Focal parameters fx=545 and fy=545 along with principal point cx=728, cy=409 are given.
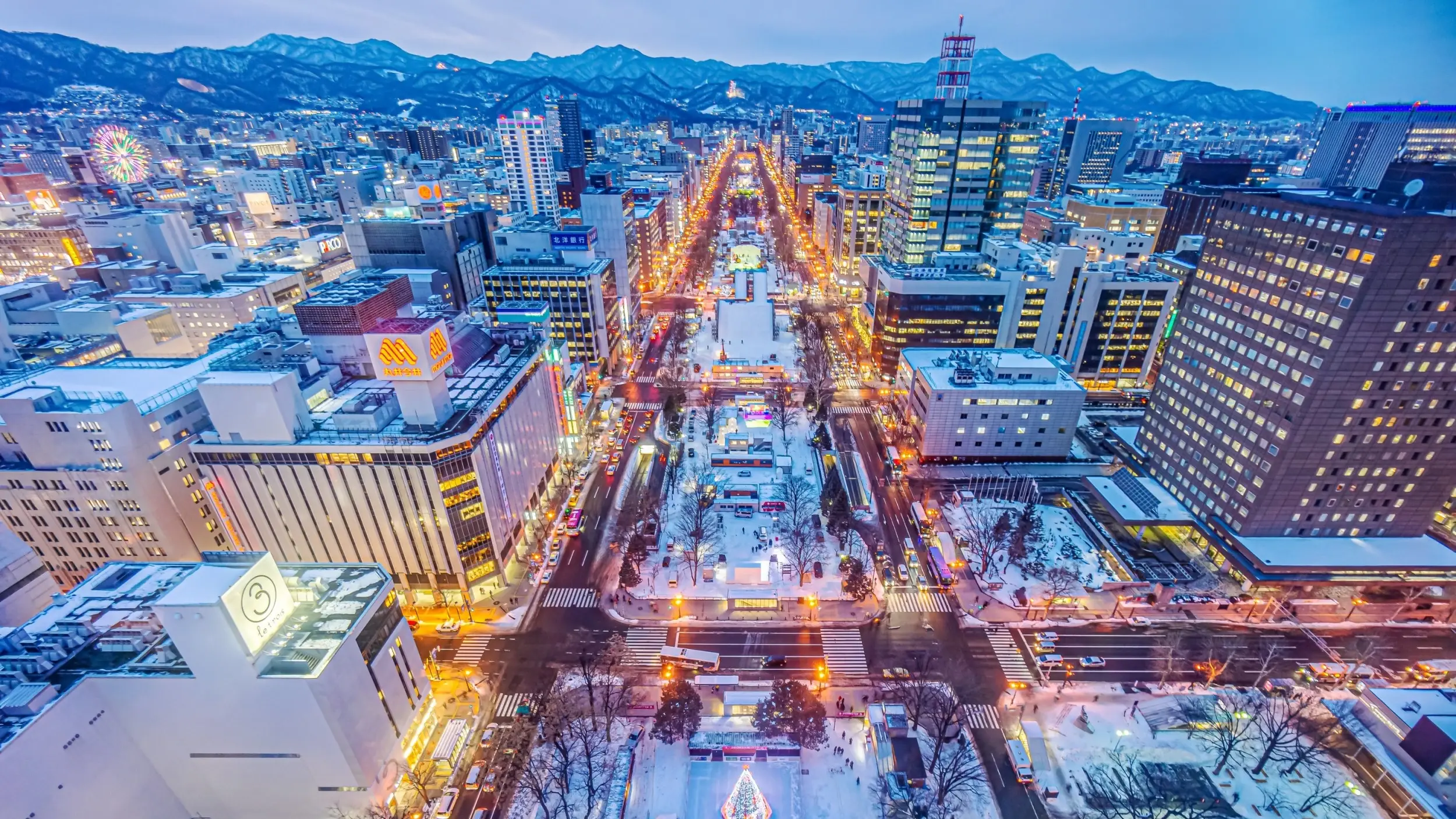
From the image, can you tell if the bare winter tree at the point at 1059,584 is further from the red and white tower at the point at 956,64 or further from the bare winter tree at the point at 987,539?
the red and white tower at the point at 956,64

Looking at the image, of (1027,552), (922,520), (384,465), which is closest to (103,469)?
(384,465)

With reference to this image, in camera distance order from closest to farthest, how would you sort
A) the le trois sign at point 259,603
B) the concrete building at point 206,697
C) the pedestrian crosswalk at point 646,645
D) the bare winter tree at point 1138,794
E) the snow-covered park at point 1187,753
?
1. the concrete building at point 206,697
2. the le trois sign at point 259,603
3. the bare winter tree at point 1138,794
4. the snow-covered park at point 1187,753
5. the pedestrian crosswalk at point 646,645

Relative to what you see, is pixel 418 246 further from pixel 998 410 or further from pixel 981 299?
pixel 998 410

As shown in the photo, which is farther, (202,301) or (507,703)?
(202,301)

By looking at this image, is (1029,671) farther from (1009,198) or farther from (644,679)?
(1009,198)

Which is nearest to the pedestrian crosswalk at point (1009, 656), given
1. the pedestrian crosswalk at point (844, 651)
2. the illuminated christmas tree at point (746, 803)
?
the pedestrian crosswalk at point (844, 651)

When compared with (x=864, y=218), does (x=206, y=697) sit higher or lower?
lower
